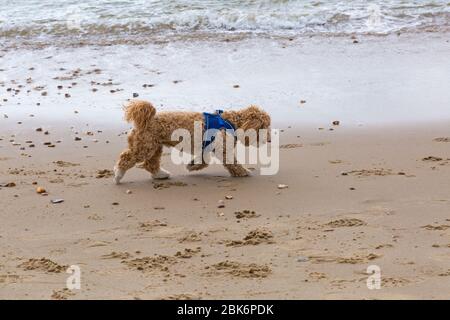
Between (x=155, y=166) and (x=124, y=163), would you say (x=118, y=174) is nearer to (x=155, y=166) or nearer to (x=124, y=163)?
(x=124, y=163)

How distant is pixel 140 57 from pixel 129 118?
6500 millimetres

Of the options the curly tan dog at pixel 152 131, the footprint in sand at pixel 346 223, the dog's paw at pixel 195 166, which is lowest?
the footprint in sand at pixel 346 223

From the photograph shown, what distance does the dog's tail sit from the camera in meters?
7.10

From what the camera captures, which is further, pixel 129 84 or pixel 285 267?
pixel 129 84

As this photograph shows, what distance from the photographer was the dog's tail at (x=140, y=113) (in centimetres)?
710

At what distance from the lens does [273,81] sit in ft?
36.0

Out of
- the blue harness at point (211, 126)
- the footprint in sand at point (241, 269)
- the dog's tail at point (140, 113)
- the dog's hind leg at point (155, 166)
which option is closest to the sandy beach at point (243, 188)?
the footprint in sand at point (241, 269)

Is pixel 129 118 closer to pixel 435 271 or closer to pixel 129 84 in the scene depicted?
pixel 435 271

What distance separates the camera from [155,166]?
291 inches

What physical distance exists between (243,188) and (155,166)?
94 cm

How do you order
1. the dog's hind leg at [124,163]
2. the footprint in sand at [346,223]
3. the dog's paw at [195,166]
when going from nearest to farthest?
1. the footprint in sand at [346,223]
2. the dog's hind leg at [124,163]
3. the dog's paw at [195,166]

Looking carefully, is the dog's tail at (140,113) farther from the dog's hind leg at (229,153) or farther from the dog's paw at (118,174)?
the dog's hind leg at (229,153)

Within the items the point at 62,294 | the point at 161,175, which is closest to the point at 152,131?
the point at 161,175
